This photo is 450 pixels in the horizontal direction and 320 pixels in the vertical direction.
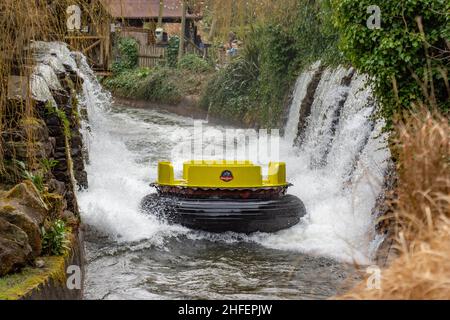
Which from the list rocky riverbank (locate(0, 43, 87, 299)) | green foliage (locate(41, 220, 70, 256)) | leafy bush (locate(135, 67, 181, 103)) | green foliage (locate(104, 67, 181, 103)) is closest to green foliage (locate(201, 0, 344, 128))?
leafy bush (locate(135, 67, 181, 103))

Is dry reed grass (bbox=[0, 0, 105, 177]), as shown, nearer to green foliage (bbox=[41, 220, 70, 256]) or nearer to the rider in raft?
green foliage (bbox=[41, 220, 70, 256])

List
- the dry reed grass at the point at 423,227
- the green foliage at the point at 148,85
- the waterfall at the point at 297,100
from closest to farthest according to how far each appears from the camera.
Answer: the dry reed grass at the point at 423,227 → the waterfall at the point at 297,100 → the green foliage at the point at 148,85

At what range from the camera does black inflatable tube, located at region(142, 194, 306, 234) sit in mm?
10844

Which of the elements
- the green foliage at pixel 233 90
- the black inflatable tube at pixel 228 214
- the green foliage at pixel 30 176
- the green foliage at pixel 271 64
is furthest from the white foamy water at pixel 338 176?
the green foliage at pixel 233 90

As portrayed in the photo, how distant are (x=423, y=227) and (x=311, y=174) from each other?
11.6 m

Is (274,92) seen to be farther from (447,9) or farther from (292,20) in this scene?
(447,9)

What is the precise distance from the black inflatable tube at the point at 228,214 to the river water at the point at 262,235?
0.46 ft

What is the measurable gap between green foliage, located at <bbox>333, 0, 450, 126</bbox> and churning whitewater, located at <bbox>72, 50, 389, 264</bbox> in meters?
1.12

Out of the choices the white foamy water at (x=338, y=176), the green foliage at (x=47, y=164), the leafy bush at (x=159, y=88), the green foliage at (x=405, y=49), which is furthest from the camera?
the leafy bush at (x=159, y=88)

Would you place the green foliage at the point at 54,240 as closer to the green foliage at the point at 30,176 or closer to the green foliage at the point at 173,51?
the green foliage at the point at 30,176

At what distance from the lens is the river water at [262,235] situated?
8.71m

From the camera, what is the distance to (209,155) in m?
20.7

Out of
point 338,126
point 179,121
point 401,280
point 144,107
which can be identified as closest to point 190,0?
point 144,107

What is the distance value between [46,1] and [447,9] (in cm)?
487
